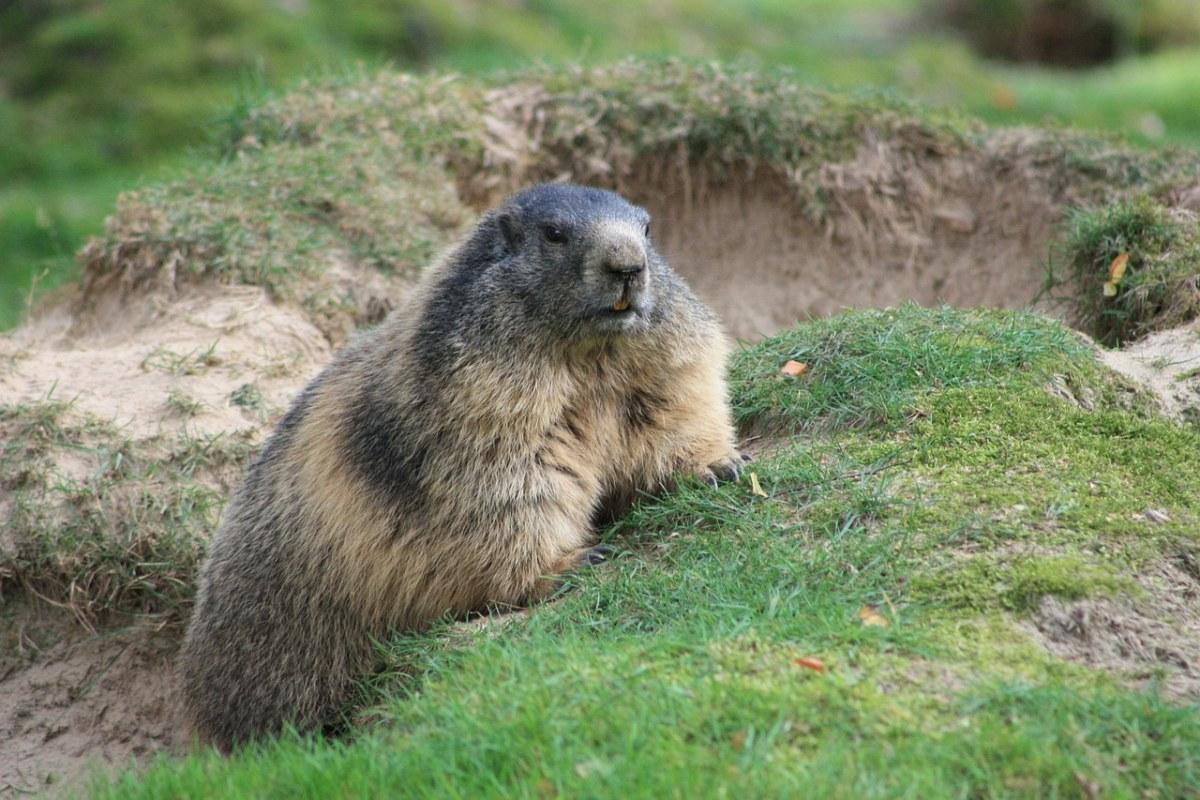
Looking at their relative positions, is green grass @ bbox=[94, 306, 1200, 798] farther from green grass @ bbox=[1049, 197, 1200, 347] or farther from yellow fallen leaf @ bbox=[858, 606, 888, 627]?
green grass @ bbox=[1049, 197, 1200, 347]

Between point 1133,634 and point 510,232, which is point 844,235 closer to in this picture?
point 510,232

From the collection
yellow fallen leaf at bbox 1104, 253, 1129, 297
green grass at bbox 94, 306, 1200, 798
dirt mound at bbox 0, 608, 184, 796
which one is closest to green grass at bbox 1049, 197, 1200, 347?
yellow fallen leaf at bbox 1104, 253, 1129, 297

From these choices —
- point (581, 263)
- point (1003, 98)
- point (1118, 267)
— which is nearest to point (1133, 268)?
point (1118, 267)

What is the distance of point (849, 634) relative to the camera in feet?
13.6

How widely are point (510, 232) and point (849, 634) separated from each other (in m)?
2.08

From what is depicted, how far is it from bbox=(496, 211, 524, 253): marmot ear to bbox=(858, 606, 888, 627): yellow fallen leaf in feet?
6.25

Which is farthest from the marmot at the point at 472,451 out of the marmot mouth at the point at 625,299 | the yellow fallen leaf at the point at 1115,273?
the yellow fallen leaf at the point at 1115,273

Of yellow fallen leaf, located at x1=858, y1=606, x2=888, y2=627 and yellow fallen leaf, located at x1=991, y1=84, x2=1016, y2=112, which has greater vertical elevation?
yellow fallen leaf, located at x1=991, y1=84, x2=1016, y2=112

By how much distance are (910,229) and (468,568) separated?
15.8ft

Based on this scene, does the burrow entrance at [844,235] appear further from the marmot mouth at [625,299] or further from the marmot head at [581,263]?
the marmot mouth at [625,299]

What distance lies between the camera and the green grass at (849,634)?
3.59m

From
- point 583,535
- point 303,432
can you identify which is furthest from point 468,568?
point 303,432

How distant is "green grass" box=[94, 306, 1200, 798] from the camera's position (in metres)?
3.59

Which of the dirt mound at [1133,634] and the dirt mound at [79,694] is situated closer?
the dirt mound at [1133,634]
